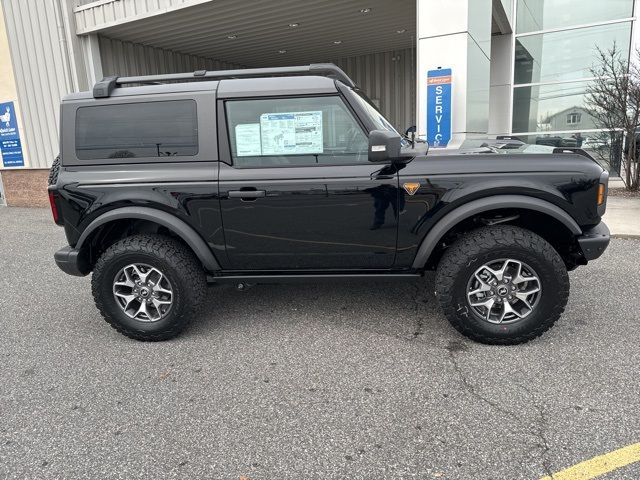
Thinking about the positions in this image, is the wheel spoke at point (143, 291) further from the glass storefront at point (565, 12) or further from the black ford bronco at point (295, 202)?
the glass storefront at point (565, 12)

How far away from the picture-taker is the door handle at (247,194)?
3.27 metres

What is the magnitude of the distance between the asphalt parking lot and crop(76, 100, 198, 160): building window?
4.77ft

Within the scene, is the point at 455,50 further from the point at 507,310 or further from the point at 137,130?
the point at 137,130

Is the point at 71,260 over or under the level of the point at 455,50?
under

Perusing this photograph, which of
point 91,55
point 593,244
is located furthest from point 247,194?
point 91,55

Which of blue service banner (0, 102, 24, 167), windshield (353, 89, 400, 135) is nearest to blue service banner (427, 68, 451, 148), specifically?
windshield (353, 89, 400, 135)

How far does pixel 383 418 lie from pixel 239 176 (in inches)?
73.5

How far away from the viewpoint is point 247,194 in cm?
328

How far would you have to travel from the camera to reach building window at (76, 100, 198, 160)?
3391 mm

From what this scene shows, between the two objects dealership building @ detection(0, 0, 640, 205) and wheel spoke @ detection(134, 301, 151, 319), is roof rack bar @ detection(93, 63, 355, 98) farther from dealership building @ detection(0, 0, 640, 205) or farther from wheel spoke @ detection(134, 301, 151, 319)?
dealership building @ detection(0, 0, 640, 205)

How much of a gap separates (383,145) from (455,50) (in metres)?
5.49

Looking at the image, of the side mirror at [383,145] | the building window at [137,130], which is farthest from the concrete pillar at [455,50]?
the building window at [137,130]

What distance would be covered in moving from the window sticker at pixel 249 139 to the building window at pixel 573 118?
34.2ft

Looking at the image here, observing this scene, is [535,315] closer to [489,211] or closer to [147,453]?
[489,211]
